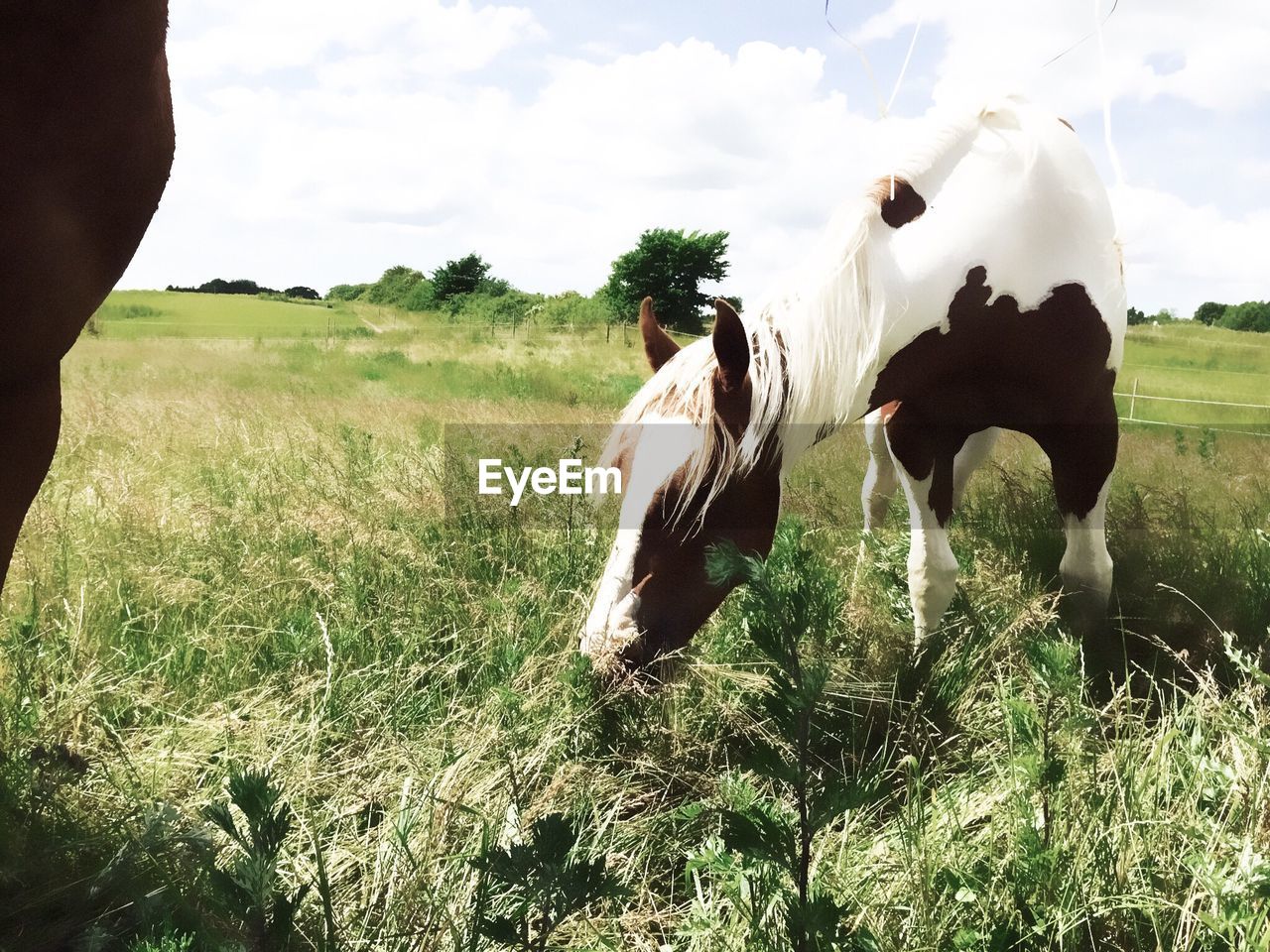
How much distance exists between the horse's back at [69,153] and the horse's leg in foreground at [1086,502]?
9.88 ft

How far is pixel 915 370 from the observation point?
2643 millimetres

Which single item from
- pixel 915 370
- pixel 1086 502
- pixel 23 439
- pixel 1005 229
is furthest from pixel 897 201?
pixel 23 439

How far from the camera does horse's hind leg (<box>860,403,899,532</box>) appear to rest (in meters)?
4.13

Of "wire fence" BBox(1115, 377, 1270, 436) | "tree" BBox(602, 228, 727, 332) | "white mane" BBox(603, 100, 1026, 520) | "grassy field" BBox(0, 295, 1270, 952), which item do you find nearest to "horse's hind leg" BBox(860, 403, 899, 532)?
"grassy field" BBox(0, 295, 1270, 952)

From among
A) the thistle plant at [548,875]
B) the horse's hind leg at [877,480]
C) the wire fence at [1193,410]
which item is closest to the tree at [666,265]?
the wire fence at [1193,410]

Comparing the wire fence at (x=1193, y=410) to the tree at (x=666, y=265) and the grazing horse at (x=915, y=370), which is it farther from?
the tree at (x=666, y=265)

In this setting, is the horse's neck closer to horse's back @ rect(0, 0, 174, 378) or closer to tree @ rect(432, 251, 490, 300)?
horse's back @ rect(0, 0, 174, 378)

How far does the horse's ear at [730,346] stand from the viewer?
6.66 feet

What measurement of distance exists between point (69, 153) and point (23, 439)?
0.47 metres

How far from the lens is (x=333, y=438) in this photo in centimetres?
517

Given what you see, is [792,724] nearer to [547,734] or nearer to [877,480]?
[547,734]

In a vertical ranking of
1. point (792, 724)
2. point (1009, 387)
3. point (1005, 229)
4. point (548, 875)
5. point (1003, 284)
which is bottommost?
point (548, 875)

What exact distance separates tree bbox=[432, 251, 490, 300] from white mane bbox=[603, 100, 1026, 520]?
40001 millimetres

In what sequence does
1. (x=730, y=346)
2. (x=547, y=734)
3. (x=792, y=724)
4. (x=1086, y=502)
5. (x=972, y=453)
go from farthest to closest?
1. (x=972, y=453)
2. (x=1086, y=502)
3. (x=730, y=346)
4. (x=547, y=734)
5. (x=792, y=724)
